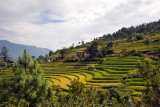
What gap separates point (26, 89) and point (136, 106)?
14265 mm

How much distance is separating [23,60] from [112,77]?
33.9 m

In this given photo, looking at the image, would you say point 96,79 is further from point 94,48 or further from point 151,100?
point 94,48

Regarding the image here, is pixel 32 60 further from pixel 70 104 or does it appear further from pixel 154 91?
pixel 154 91

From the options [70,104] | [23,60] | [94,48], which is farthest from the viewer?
[94,48]

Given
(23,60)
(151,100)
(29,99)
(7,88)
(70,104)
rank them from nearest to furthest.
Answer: (151,100) < (70,104) < (29,99) < (7,88) < (23,60)

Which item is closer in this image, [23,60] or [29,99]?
[29,99]

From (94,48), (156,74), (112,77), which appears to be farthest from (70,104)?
(94,48)

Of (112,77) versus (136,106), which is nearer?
(136,106)

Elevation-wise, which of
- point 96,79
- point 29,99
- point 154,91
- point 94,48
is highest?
point 94,48

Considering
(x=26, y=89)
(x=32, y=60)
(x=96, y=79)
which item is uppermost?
(x=32, y=60)

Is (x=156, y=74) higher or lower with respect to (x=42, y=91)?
higher

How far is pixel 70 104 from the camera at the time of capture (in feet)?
33.4

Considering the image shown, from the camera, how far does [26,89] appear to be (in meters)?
16.4

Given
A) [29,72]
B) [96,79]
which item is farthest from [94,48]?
[29,72]
